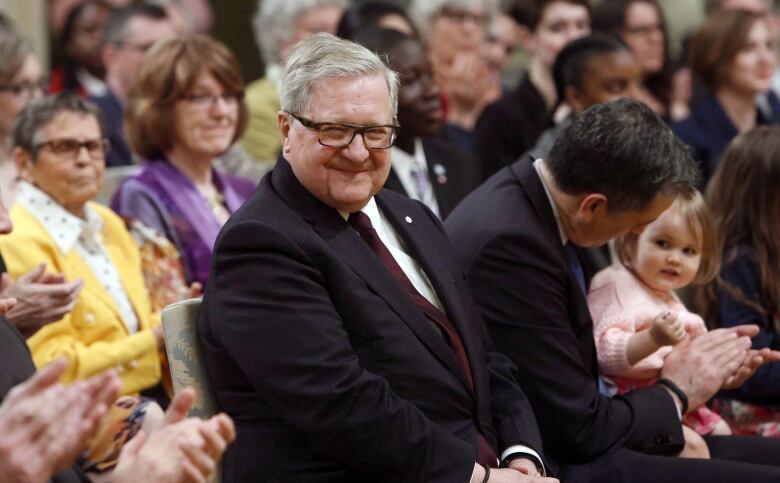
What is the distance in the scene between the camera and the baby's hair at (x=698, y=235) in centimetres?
361

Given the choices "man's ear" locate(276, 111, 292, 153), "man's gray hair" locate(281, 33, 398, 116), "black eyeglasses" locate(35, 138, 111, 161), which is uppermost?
"man's gray hair" locate(281, 33, 398, 116)

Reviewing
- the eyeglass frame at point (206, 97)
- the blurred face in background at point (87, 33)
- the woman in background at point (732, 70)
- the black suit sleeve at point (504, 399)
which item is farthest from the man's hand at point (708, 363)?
the blurred face in background at point (87, 33)

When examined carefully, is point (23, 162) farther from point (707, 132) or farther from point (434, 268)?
point (707, 132)

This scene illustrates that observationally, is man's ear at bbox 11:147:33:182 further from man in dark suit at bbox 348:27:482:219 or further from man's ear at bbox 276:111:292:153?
man's ear at bbox 276:111:292:153

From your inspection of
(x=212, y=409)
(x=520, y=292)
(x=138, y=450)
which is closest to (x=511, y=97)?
(x=520, y=292)

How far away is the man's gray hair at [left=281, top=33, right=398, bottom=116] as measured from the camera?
2832 millimetres

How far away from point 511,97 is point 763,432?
2286 millimetres

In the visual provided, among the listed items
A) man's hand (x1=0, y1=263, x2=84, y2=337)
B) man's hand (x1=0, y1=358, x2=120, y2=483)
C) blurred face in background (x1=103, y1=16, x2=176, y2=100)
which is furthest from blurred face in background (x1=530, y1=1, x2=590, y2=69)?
man's hand (x1=0, y1=358, x2=120, y2=483)

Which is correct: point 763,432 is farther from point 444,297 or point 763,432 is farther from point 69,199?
point 69,199

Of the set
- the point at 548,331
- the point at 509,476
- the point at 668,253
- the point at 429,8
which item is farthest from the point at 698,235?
the point at 429,8

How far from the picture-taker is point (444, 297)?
3.01m

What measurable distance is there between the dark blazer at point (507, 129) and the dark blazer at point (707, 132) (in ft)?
2.03

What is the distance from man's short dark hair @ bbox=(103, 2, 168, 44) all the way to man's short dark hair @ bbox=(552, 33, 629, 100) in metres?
2.08

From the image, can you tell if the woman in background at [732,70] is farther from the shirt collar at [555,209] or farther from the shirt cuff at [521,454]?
the shirt cuff at [521,454]
